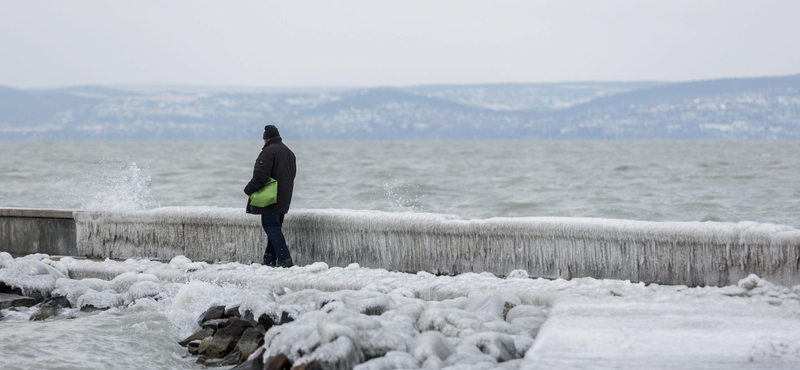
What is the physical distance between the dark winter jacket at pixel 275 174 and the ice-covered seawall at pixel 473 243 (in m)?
0.43

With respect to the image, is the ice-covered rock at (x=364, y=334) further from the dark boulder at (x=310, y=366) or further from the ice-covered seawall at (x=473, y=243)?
the ice-covered seawall at (x=473, y=243)

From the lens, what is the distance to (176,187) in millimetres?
32125

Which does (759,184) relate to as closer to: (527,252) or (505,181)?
(505,181)

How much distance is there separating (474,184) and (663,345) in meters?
27.9

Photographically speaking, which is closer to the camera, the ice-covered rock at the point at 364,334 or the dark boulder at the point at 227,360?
Result: the ice-covered rock at the point at 364,334

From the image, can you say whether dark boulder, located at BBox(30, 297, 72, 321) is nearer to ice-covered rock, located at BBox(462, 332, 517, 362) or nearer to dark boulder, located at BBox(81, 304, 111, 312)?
dark boulder, located at BBox(81, 304, 111, 312)

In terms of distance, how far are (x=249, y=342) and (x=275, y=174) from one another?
2.76m

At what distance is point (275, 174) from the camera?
328 inches

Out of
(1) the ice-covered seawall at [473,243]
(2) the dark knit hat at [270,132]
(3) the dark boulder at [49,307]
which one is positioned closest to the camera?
(1) the ice-covered seawall at [473,243]

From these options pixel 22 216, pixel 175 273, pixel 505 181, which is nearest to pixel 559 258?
pixel 175 273

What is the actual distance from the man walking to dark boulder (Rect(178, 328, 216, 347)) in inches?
71.2

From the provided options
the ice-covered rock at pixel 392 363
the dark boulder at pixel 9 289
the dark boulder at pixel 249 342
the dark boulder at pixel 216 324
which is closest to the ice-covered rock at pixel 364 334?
the ice-covered rock at pixel 392 363

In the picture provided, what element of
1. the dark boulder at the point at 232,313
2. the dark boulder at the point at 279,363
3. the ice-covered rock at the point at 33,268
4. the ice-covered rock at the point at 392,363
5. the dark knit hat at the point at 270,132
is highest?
the dark knit hat at the point at 270,132

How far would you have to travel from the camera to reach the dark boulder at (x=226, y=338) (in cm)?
605
